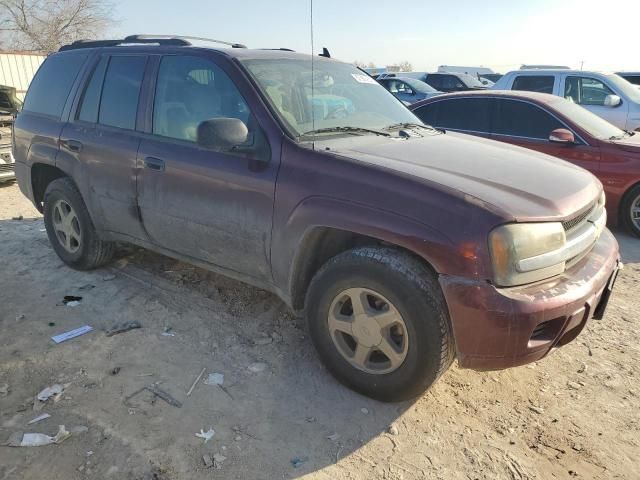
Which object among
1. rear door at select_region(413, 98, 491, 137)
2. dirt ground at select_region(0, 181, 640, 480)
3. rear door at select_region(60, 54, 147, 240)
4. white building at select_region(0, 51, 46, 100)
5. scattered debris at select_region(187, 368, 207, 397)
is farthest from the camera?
white building at select_region(0, 51, 46, 100)

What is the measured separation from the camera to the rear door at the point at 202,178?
3.06m

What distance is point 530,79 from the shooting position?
31.1ft

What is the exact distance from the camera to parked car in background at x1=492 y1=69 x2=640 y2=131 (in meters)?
8.88

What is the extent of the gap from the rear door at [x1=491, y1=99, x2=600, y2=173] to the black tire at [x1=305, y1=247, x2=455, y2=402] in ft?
14.3

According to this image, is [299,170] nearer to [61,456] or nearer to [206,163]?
[206,163]

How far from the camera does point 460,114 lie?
6.89 metres

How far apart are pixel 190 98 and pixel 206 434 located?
84.6 inches

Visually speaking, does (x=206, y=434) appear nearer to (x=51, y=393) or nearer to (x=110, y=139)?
(x=51, y=393)

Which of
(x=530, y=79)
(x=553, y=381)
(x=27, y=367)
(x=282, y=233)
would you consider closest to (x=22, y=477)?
(x=27, y=367)

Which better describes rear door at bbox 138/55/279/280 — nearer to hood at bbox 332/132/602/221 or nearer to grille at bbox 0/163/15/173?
hood at bbox 332/132/602/221

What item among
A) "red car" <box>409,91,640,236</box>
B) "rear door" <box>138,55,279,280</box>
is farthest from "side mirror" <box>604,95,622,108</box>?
"rear door" <box>138,55,279,280</box>

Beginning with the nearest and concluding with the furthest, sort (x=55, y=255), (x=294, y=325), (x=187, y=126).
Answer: (x=187, y=126) < (x=294, y=325) < (x=55, y=255)

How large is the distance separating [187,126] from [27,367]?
1814 mm

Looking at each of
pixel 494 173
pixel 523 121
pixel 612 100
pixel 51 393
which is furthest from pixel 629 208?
pixel 51 393
